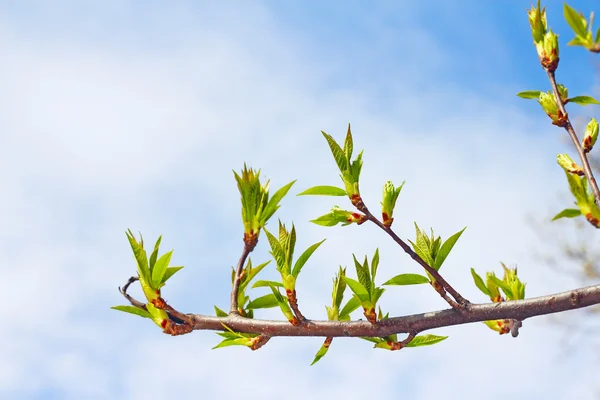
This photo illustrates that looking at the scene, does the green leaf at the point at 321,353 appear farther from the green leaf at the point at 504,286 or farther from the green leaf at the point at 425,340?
the green leaf at the point at 504,286

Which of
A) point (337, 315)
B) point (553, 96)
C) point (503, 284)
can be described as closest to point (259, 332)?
point (337, 315)

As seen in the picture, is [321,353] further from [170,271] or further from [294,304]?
[170,271]

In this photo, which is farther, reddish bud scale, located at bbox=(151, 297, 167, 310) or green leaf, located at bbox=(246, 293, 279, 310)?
green leaf, located at bbox=(246, 293, 279, 310)

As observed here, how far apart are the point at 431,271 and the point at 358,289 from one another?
0.20 metres

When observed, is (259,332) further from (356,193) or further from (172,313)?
(356,193)

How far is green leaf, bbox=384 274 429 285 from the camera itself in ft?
5.76

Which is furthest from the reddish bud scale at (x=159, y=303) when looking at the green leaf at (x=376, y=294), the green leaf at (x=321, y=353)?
the green leaf at (x=376, y=294)

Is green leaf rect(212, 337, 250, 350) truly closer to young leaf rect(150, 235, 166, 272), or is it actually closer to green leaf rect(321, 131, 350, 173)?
young leaf rect(150, 235, 166, 272)

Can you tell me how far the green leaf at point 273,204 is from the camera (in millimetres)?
1822

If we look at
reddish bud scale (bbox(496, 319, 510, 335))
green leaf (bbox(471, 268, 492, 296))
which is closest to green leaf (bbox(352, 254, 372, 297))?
green leaf (bbox(471, 268, 492, 296))

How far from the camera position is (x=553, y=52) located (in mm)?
1820

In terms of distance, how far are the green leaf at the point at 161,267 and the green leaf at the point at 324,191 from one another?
1.36ft

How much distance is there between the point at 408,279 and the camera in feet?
5.80

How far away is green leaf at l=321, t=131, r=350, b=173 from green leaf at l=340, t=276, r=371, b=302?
30 centimetres
